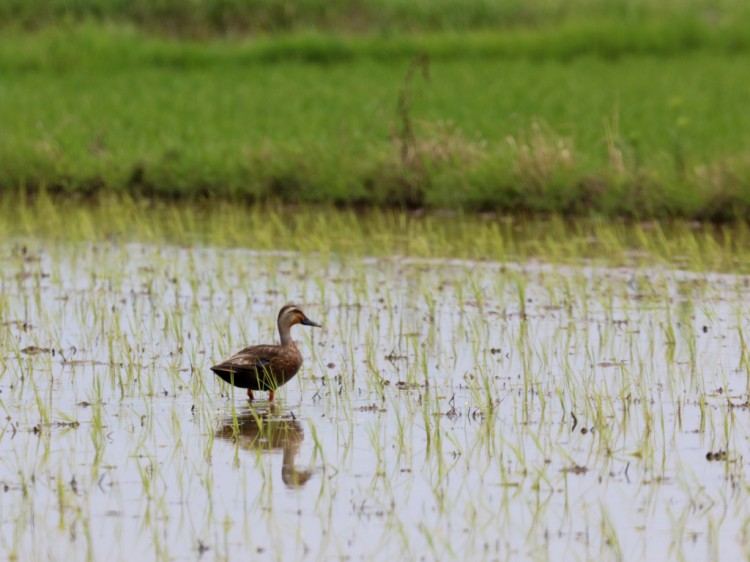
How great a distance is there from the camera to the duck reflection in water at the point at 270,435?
20.6ft

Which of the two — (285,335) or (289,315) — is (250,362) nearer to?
(285,335)

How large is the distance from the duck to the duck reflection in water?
15cm

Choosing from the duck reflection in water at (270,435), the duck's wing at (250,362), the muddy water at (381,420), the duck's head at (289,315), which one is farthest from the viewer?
the duck's head at (289,315)

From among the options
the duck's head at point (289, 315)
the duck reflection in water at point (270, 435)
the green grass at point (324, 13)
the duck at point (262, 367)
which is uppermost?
the green grass at point (324, 13)

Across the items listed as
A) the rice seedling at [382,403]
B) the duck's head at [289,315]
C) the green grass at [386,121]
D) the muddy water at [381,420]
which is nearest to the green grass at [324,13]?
the green grass at [386,121]

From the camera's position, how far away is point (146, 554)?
5168 millimetres

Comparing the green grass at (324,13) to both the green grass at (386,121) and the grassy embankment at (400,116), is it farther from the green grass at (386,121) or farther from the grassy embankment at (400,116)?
the green grass at (386,121)

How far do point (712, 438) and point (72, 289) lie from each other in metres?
5.64

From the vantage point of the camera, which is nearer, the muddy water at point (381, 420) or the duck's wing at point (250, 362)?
the muddy water at point (381, 420)

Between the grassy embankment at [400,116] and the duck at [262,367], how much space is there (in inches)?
280

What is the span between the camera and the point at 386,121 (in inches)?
709

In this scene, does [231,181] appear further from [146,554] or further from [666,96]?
[146,554]

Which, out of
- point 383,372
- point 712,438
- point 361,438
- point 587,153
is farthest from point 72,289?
point 587,153

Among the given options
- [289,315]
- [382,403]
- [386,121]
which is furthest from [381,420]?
[386,121]
